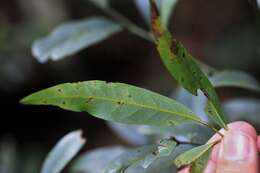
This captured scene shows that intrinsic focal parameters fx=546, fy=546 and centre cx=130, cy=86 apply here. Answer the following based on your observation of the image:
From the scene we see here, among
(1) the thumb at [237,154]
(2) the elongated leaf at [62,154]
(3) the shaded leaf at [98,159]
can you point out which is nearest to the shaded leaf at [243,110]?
(3) the shaded leaf at [98,159]

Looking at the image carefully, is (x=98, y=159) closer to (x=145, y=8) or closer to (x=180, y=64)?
(x=145, y=8)

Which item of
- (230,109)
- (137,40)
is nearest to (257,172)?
(230,109)

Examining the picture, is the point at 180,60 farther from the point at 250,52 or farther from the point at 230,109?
the point at 250,52

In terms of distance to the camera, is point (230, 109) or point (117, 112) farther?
point (230, 109)

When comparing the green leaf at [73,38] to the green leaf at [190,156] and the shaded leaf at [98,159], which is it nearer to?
the shaded leaf at [98,159]

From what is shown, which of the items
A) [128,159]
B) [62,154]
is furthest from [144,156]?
[62,154]

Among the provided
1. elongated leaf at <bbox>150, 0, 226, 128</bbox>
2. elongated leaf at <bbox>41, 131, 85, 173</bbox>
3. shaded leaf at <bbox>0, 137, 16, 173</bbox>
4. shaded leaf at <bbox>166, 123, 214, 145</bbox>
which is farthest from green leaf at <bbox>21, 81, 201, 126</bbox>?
shaded leaf at <bbox>0, 137, 16, 173</bbox>
